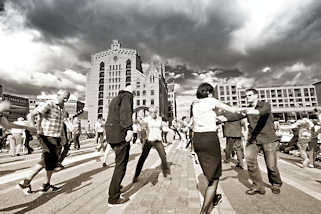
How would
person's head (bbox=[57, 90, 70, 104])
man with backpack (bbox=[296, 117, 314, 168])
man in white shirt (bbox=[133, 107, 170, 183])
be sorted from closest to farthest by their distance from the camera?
1. person's head (bbox=[57, 90, 70, 104])
2. man in white shirt (bbox=[133, 107, 170, 183])
3. man with backpack (bbox=[296, 117, 314, 168])

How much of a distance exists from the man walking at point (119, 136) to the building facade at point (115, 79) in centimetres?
6330

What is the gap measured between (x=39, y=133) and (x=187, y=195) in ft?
10.0

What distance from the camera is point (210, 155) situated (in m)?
2.44

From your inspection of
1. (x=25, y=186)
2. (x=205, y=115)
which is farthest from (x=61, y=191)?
(x=205, y=115)

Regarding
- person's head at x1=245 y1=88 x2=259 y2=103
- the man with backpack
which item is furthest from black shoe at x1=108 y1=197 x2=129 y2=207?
the man with backpack

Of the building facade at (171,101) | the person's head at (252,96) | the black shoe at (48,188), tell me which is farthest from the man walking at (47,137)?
the building facade at (171,101)

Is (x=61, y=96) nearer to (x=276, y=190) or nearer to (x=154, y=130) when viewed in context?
(x=154, y=130)

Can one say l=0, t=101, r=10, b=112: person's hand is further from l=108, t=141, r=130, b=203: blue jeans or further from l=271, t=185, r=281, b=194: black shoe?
l=271, t=185, r=281, b=194: black shoe

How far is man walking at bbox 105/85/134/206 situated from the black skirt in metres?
1.20

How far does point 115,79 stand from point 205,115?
7491 cm

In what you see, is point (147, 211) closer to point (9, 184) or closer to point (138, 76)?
point (9, 184)

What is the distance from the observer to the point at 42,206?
289 cm

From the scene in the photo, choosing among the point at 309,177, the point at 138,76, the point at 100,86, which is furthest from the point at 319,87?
the point at 309,177

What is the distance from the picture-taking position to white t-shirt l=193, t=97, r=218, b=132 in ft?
8.32
